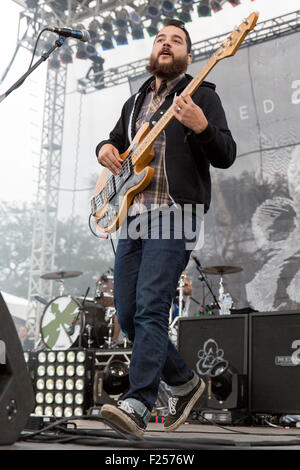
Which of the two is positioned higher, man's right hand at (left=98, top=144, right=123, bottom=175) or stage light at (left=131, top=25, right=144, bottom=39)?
stage light at (left=131, top=25, right=144, bottom=39)

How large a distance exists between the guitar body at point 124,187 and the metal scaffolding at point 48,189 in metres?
6.85

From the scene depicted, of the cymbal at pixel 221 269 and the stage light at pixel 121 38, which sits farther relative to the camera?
the stage light at pixel 121 38

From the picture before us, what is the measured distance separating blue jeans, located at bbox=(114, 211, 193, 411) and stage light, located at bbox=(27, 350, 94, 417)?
2.54 metres

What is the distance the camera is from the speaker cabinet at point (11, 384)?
1.40m

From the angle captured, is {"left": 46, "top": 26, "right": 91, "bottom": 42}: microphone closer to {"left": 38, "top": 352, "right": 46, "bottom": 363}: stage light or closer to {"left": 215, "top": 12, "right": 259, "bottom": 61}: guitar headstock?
{"left": 215, "top": 12, "right": 259, "bottom": 61}: guitar headstock

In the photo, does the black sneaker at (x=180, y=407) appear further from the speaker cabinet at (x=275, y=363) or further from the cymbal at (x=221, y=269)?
the cymbal at (x=221, y=269)

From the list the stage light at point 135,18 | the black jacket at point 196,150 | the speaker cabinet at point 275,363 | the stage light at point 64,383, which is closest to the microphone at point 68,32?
the black jacket at point 196,150

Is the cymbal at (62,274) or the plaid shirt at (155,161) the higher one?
the plaid shirt at (155,161)

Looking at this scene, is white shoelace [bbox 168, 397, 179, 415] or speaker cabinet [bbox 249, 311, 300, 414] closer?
white shoelace [bbox 168, 397, 179, 415]

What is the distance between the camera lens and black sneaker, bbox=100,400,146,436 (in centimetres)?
211

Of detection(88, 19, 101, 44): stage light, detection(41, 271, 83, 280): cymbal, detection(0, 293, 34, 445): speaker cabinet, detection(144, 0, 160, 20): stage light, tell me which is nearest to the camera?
detection(0, 293, 34, 445): speaker cabinet

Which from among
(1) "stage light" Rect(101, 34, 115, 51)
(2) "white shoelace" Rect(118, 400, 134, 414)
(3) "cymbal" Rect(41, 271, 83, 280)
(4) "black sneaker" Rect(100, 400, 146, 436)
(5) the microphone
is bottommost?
(4) "black sneaker" Rect(100, 400, 146, 436)

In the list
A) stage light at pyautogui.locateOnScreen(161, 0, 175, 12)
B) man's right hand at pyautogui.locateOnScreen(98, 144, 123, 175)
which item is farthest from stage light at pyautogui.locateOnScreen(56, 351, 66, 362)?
stage light at pyautogui.locateOnScreen(161, 0, 175, 12)

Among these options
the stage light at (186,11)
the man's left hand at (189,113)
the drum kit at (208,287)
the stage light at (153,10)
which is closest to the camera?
the man's left hand at (189,113)
